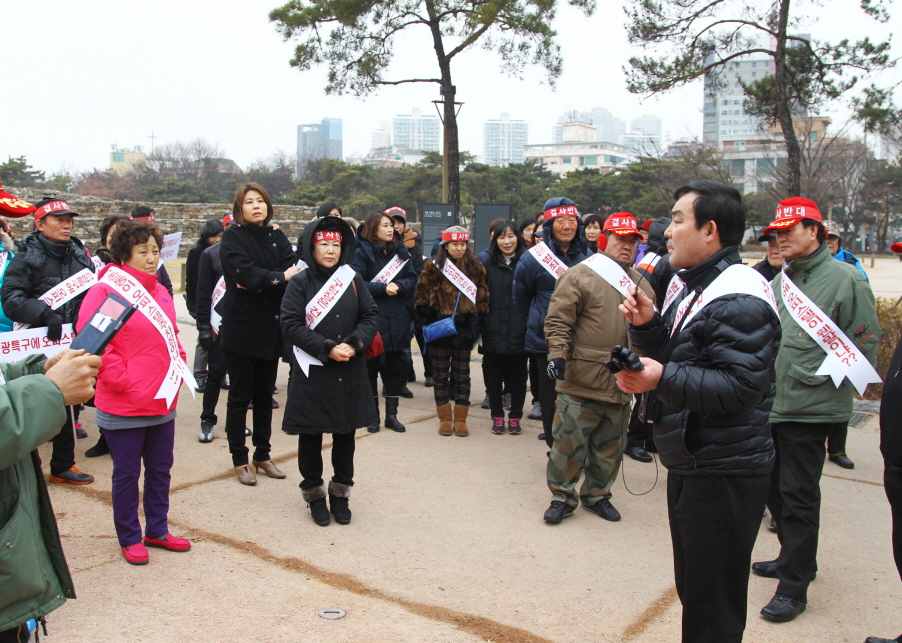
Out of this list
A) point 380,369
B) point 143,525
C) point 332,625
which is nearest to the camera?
point 332,625

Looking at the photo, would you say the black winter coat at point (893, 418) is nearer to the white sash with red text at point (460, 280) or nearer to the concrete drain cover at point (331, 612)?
the concrete drain cover at point (331, 612)

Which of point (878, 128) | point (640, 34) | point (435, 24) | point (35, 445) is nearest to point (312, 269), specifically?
point (35, 445)

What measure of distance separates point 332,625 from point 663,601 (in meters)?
1.59

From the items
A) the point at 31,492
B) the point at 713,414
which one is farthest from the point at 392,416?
the point at 31,492

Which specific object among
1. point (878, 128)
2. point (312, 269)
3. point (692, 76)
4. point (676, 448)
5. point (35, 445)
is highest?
point (692, 76)

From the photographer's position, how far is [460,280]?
22.0 feet

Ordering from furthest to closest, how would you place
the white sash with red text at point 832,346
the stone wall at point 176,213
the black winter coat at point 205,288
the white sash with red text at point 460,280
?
1. the stone wall at point 176,213
2. the white sash with red text at point 460,280
3. the black winter coat at point 205,288
4. the white sash with red text at point 832,346

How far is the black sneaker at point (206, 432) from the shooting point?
244 inches

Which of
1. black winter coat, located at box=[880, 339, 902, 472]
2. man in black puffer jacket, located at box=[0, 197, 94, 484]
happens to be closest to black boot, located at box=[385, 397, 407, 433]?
man in black puffer jacket, located at box=[0, 197, 94, 484]

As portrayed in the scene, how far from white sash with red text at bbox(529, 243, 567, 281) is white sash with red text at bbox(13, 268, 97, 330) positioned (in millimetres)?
3435

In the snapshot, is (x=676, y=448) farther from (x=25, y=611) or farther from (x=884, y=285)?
(x=884, y=285)

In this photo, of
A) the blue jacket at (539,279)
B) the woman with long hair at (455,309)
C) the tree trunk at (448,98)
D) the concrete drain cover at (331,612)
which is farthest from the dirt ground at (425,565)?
the tree trunk at (448,98)

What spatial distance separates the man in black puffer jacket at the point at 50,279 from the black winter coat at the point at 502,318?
338 centimetres

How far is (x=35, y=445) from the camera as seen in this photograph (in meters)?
1.99
